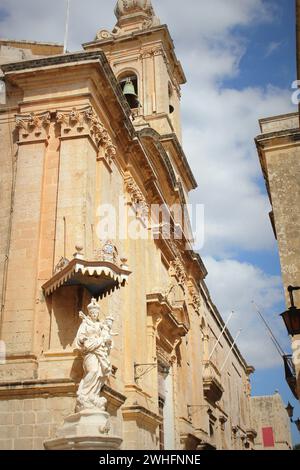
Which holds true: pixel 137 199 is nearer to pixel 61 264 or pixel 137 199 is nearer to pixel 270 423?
pixel 61 264

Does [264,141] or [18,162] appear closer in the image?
[18,162]

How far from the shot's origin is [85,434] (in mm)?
8281

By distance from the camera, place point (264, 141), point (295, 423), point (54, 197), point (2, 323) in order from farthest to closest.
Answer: point (295, 423) < point (264, 141) < point (54, 197) < point (2, 323)

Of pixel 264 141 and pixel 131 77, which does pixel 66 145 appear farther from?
pixel 131 77

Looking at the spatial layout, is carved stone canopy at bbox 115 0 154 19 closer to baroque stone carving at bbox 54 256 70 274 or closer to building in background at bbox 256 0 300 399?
building in background at bbox 256 0 300 399

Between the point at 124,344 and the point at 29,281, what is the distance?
133 inches

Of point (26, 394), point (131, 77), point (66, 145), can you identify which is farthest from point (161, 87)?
point (26, 394)

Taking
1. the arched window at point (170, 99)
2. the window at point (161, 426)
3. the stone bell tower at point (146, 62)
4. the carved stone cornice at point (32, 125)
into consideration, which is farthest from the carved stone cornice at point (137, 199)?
the arched window at point (170, 99)

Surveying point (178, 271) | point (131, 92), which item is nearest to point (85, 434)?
point (178, 271)

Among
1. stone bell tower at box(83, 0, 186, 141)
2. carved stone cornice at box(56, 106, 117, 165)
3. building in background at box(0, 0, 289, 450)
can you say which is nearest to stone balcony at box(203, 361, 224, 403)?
building in background at box(0, 0, 289, 450)

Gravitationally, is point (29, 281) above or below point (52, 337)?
above

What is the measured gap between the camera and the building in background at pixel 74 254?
30.5ft

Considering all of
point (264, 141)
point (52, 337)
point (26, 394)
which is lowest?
point (26, 394)

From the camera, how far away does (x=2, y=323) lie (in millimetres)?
9805
